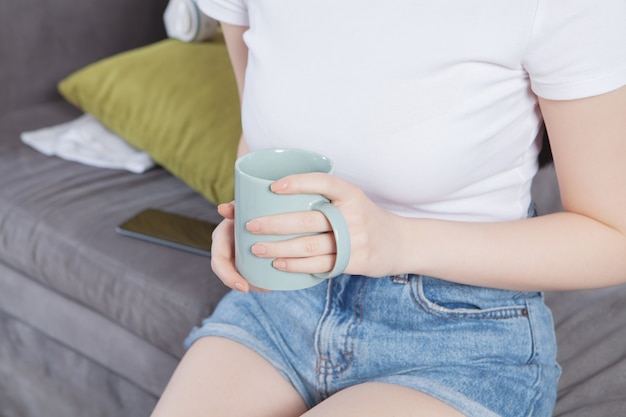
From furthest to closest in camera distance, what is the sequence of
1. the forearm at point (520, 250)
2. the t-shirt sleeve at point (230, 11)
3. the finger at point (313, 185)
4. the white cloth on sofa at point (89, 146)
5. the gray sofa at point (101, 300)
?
the white cloth on sofa at point (89, 146), the gray sofa at point (101, 300), the t-shirt sleeve at point (230, 11), the forearm at point (520, 250), the finger at point (313, 185)

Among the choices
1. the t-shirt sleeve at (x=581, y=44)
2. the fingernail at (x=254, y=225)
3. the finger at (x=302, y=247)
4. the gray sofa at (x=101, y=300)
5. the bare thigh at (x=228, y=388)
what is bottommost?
the gray sofa at (x=101, y=300)

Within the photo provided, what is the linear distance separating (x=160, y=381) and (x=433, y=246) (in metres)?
0.66

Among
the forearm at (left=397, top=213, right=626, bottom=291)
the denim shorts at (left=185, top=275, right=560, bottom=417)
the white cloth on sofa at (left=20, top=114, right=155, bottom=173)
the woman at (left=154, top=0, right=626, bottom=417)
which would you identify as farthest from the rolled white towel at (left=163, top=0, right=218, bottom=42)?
the forearm at (left=397, top=213, right=626, bottom=291)

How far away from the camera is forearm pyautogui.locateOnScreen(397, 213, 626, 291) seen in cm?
78

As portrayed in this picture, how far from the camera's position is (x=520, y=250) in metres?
0.79

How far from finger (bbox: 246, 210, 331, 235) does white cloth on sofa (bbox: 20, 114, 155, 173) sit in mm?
940

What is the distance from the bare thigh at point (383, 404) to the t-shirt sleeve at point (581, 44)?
0.33 m

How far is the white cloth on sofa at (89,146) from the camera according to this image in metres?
1.58

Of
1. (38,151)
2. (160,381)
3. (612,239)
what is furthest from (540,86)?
(38,151)

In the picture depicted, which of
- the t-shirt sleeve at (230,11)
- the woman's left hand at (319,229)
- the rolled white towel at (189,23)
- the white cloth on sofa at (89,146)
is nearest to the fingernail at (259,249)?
the woman's left hand at (319,229)

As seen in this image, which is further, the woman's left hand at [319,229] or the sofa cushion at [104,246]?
the sofa cushion at [104,246]

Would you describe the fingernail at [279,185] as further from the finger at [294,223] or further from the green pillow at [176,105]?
the green pillow at [176,105]

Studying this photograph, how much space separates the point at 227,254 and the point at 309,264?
0.50 ft

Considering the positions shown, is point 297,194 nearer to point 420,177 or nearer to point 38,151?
point 420,177
